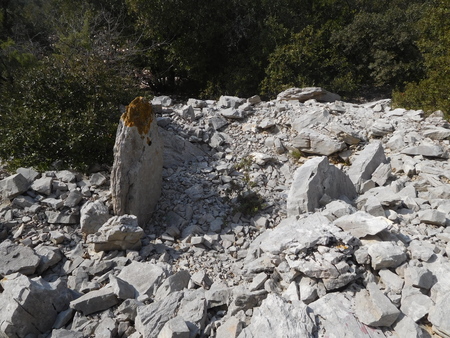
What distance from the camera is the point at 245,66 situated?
13672 mm

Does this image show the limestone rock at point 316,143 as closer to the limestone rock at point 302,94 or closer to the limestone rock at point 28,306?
the limestone rock at point 302,94

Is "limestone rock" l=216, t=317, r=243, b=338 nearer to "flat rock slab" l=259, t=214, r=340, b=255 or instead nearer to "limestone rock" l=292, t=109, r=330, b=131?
"flat rock slab" l=259, t=214, r=340, b=255

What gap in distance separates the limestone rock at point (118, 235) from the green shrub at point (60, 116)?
6.07 feet

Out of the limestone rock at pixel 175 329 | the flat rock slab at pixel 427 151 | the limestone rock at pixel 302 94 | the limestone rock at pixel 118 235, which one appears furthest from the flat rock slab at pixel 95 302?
the limestone rock at pixel 302 94

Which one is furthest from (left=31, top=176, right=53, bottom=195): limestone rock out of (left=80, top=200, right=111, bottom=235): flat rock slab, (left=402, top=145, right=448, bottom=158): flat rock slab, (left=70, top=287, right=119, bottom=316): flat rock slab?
(left=402, top=145, right=448, bottom=158): flat rock slab

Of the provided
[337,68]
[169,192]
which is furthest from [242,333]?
[337,68]

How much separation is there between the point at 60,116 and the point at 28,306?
4.18 m

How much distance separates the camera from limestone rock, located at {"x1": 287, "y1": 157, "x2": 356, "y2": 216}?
578 cm

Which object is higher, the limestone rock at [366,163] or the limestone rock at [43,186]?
the limestone rock at [43,186]

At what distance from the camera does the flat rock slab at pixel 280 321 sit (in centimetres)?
340

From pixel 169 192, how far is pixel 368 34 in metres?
11.5

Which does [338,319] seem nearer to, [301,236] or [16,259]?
[301,236]

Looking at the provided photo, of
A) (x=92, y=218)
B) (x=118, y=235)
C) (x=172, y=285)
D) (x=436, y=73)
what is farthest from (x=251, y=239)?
(x=436, y=73)

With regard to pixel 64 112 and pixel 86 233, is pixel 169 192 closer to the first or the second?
pixel 86 233
